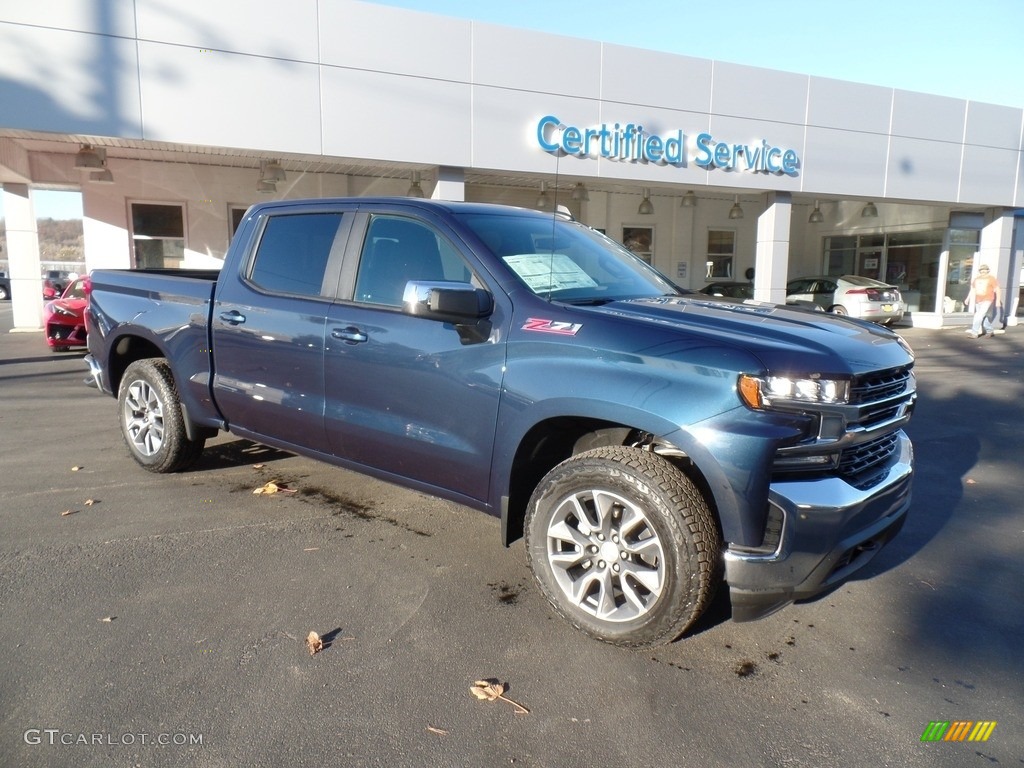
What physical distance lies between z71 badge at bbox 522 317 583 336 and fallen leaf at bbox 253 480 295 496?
2.69m

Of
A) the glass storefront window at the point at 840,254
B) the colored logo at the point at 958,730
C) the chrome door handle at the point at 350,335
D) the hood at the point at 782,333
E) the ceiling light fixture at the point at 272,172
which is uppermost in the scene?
the ceiling light fixture at the point at 272,172

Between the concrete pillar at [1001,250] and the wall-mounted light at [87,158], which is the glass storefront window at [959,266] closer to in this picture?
the concrete pillar at [1001,250]

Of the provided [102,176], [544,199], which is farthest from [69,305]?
[544,199]

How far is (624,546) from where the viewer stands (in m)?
3.04

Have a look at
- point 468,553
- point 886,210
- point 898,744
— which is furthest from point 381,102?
point 886,210

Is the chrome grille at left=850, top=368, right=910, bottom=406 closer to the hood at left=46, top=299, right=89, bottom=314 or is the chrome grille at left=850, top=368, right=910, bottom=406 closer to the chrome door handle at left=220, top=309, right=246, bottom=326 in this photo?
the chrome door handle at left=220, top=309, right=246, bottom=326

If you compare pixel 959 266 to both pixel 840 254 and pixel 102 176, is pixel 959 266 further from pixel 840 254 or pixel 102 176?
pixel 102 176

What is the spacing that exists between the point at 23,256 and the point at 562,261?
15990mm

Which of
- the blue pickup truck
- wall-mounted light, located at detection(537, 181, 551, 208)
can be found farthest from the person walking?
the blue pickup truck

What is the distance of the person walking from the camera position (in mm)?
16078

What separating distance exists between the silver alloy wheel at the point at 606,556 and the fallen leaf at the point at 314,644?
A: 1.05 metres

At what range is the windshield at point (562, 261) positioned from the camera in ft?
11.9

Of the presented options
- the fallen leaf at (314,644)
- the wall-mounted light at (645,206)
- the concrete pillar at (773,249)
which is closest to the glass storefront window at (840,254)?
the wall-mounted light at (645,206)

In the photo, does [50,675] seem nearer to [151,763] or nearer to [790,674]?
[151,763]
